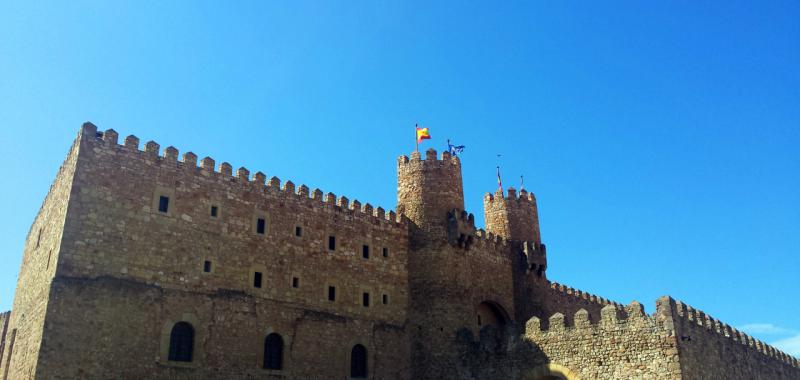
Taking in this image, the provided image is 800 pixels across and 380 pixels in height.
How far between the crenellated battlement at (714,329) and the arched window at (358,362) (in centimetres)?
1037

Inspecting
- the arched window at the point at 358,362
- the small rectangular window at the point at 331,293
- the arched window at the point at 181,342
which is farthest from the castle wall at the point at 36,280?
the arched window at the point at 358,362

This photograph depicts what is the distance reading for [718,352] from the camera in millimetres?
22656

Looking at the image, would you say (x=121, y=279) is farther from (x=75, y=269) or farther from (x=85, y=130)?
(x=85, y=130)

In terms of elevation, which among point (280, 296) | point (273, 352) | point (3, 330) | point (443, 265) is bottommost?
point (273, 352)

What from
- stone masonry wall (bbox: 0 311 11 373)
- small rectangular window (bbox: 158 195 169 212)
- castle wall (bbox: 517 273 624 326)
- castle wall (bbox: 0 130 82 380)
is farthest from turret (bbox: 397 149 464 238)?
stone masonry wall (bbox: 0 311 11 373)

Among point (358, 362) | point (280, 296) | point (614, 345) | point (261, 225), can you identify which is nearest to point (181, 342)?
point (280, 296)

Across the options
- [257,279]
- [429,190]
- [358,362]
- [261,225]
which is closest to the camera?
[257,279]

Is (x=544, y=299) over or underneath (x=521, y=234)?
underneath

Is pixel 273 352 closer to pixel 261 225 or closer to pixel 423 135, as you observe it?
pixel 261 225

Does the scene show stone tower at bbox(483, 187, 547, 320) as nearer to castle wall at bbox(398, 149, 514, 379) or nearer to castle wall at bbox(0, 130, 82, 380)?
castle wall at bbox(398, 149, 514, 379)

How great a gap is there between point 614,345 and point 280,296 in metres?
10.6

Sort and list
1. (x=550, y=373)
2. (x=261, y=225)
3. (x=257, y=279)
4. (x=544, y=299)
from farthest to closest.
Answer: (x=544, y=299) < (x=261, y=225) < (x=550, y=373) < (x=257, y=279)

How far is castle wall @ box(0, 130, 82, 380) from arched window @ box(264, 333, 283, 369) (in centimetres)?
657

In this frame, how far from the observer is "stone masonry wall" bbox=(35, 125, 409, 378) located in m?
19.6
